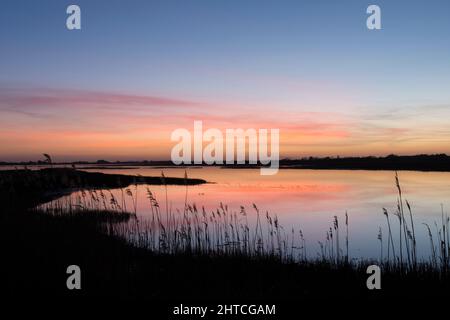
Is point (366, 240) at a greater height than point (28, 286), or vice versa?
point (28, 286)

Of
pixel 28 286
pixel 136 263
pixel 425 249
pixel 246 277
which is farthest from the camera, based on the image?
pixel 425 249

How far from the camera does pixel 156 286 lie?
821 cm

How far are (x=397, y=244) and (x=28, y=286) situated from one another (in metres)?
15.6

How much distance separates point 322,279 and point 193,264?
10.1ft

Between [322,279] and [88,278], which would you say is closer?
[88,278]

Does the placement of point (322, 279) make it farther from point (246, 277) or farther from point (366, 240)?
point (366, 240)

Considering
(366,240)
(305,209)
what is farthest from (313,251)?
(305,209)

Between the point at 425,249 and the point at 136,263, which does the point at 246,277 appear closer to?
the point at 136,263

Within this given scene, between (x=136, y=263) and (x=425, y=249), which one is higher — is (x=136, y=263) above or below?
above

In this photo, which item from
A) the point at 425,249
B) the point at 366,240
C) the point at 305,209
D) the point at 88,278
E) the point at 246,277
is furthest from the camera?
the point at 305,209
